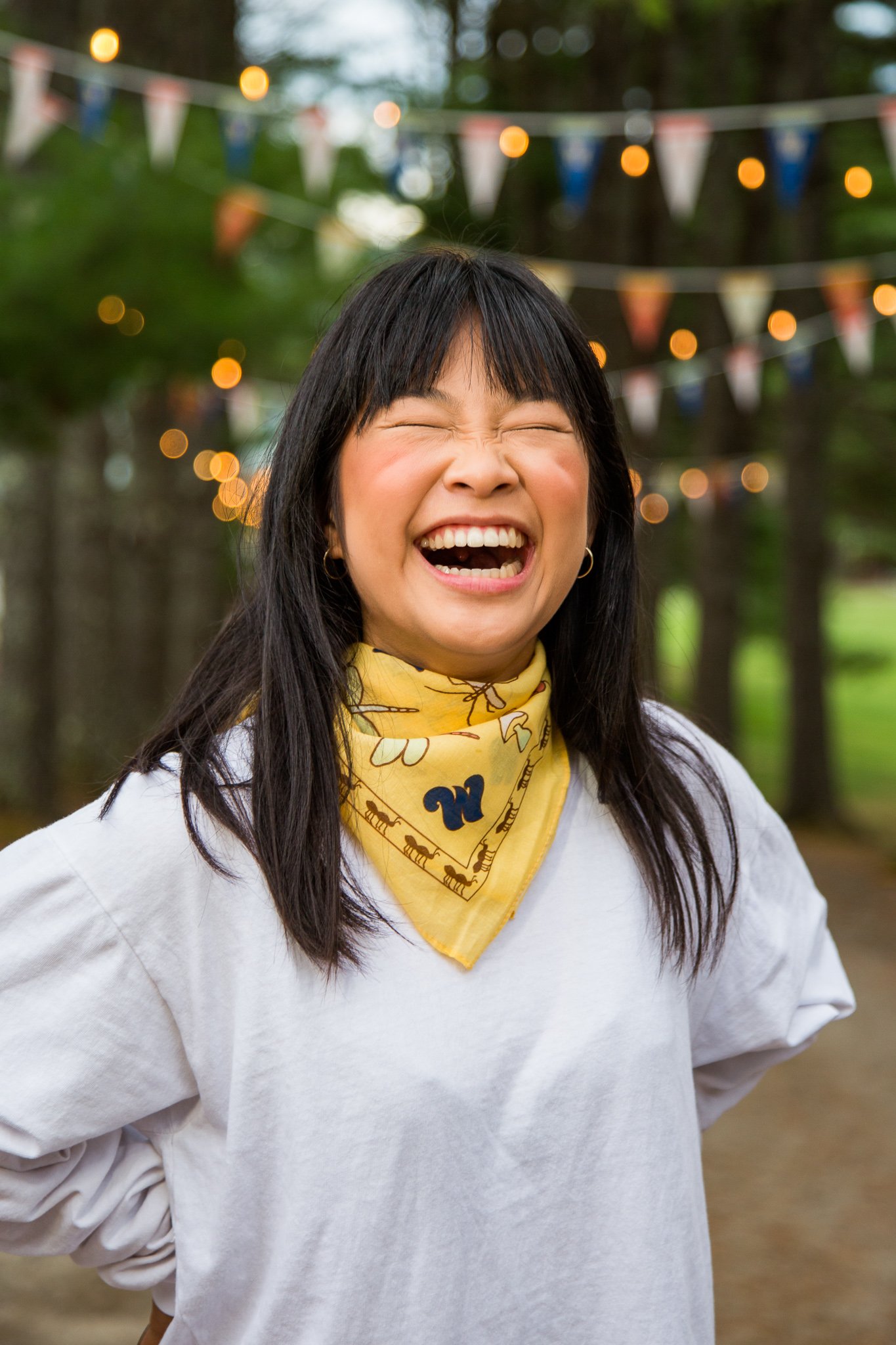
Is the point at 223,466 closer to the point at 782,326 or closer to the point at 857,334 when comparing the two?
the point at 782,326

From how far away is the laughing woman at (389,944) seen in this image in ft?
4.02

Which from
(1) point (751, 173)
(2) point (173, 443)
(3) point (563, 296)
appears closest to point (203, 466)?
(2) point (173, 443)

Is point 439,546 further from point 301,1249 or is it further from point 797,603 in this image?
point 797,603

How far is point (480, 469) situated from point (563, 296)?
1.42m

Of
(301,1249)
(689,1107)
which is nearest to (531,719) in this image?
(689,1107)

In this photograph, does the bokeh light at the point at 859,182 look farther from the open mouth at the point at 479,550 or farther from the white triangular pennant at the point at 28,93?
the open mouth at the point at 479,550

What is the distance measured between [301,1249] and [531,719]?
0.55 m

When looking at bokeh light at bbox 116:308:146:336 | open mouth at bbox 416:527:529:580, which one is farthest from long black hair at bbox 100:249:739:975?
bokeh light at bbox 116:308:146:336

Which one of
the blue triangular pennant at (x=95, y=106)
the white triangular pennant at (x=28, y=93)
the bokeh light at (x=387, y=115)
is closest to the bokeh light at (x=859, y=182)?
the bokeh light at (x=387, y=115)

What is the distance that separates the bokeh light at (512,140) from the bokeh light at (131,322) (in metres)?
2.07

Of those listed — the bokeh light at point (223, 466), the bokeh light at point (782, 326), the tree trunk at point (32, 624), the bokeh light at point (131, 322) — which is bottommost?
the tree trunk at point (32, 624)

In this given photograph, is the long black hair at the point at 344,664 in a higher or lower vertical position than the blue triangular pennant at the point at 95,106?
lower

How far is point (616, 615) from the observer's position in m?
1.53

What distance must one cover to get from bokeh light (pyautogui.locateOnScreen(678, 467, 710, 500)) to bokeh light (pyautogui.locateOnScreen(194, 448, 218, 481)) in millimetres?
3529
